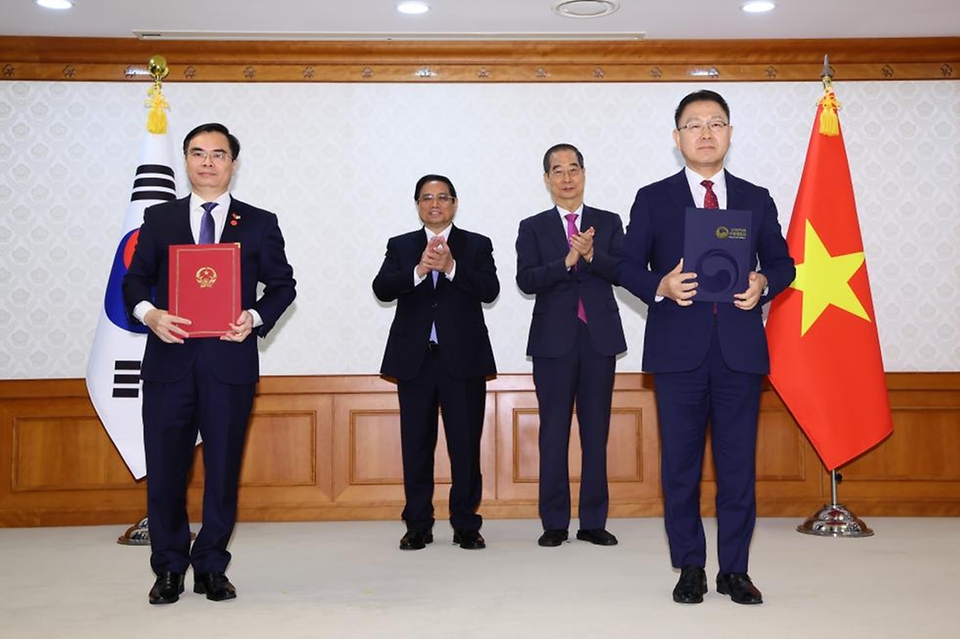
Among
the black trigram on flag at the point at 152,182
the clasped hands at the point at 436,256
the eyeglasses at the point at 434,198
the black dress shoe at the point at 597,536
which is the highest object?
the black trigram on flag at the point at 152,182

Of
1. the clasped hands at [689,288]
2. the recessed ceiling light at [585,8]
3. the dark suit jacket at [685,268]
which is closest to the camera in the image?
the clasped hands at [689,288]

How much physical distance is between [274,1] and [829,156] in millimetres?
3041

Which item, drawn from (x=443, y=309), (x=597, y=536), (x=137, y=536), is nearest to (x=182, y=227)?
(x=443, y=309)

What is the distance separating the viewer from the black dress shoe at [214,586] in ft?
11.4

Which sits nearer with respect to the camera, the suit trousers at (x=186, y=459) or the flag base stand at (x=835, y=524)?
the suit trousers at (x=186, y=459)

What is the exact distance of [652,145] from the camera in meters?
5.89

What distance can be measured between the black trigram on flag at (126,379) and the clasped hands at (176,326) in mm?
1709

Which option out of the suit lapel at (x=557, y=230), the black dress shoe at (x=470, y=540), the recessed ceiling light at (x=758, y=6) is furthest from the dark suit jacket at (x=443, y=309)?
the recessed ceiling light at (x=758, y=6)

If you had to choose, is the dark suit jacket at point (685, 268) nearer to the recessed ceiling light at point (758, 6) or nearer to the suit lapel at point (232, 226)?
the suit lapel at point (232, 226)

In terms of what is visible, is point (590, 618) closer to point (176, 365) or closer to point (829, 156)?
point (176, 365)

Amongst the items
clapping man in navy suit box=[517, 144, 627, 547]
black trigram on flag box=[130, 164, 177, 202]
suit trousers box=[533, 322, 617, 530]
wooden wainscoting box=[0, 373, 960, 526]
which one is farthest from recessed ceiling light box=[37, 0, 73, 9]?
suit trousers box=[533, 322, 617, 530]

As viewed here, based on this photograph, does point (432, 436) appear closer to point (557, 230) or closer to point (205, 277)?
point (557, 230)

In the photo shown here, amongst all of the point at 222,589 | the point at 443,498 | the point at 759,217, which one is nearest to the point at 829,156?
the point at 759,217

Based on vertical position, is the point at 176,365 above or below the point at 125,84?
below
